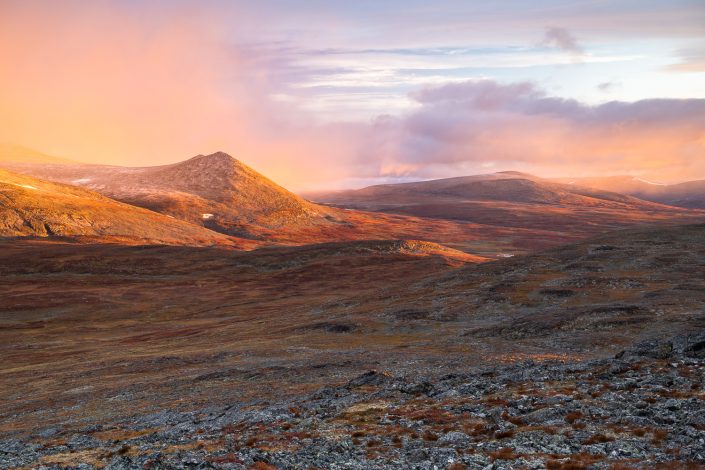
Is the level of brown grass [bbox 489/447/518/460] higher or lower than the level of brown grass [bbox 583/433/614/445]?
lower

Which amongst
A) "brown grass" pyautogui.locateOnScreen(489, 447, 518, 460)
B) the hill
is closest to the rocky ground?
"brown grass" pyautogui.locateOnScreen(489, 447, 518, 460)

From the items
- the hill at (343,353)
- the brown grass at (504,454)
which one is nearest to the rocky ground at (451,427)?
the brown grass at (504,454)

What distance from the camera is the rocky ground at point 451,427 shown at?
23.6 metres

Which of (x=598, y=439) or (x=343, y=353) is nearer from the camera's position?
(x=598, y=439)

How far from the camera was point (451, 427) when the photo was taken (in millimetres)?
27703

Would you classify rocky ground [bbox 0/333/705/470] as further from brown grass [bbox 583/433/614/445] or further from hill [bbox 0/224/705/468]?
hill [bbox 0/224/705/468]

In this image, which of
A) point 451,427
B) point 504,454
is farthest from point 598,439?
point 451,427

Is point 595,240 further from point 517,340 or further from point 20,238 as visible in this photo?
point 20,238

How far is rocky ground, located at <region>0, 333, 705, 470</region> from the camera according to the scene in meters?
23.6

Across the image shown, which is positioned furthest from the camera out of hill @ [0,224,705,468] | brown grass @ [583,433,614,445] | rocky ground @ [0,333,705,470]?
hill @ [0,224,705,468]

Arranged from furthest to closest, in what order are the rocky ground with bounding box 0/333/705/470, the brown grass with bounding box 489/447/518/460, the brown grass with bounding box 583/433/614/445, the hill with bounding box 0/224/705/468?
the hill with bounding box 0/224/705/468
the brown grass with bounding box 583/433/614/445
the rocky ground with bounding box 0/333/705/470
the brown grass with bounding box 489/447/518/460

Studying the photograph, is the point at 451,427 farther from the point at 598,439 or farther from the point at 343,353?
the point at 343,353

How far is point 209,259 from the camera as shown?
162 metres

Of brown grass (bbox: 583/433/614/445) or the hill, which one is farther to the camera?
the hill
